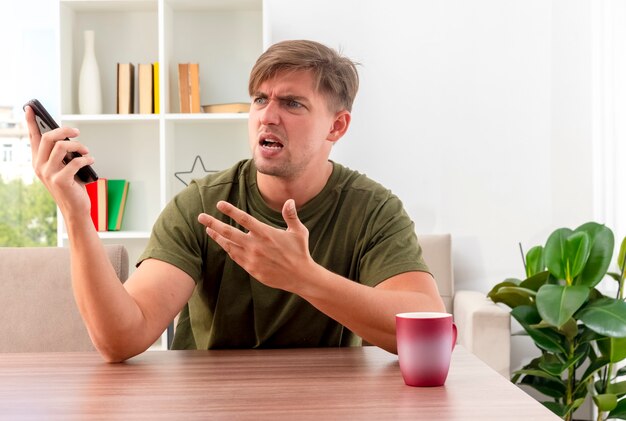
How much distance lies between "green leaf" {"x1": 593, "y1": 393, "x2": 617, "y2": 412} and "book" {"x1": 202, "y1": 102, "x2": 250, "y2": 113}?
184cm

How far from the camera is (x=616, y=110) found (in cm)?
356

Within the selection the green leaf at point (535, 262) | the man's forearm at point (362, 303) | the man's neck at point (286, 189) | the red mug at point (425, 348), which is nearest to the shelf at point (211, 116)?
the green leaf at point (535, 262)

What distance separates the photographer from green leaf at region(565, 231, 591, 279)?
3111 millimetres

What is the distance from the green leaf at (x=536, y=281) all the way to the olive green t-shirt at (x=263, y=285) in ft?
5.24

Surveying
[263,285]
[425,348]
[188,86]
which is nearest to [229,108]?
[188,86]

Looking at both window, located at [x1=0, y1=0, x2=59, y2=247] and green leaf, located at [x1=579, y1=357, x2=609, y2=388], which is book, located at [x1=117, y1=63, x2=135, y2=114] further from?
green leaf, located at [x1=579, y1=357, x2=609, y2=388]

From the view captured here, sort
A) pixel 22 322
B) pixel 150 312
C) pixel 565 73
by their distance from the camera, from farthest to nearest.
Result: pixel 565 73, pixel 22 322, pixel 150 312

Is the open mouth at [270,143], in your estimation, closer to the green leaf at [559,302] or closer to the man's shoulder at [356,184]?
the man's shoulder at [356,184]

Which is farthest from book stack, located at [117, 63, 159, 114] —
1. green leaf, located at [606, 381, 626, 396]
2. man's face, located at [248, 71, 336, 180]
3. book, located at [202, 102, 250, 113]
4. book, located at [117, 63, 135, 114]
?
green leaf, located at [606, 381, 626, 396]

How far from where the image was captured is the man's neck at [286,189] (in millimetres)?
1847

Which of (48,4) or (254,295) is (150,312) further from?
(48,4)

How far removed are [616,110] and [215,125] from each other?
175 centimetres

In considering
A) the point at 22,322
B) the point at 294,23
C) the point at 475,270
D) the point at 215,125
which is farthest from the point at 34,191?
the point at 22,322

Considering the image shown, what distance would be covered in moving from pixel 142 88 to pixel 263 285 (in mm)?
2175
